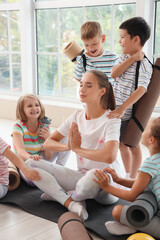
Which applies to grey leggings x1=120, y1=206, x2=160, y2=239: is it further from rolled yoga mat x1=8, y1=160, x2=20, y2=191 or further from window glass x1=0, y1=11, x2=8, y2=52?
window glass x1=0, y1=11, x2=8, y2=52

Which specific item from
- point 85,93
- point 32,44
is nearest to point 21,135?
point 85,93

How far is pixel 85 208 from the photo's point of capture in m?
2.17

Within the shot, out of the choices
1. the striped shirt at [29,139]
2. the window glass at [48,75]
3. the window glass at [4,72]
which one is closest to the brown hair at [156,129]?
the striped shirt at [29,139]

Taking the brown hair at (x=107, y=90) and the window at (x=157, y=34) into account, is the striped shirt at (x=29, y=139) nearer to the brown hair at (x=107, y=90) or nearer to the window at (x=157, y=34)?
the brown hair at (x=107, y=90)

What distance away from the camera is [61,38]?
4789 millimetres

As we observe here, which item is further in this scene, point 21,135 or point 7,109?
point 7,109

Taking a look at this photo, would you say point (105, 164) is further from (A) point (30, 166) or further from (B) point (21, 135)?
(B) point (21, 135)

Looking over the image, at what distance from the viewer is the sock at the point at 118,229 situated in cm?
189

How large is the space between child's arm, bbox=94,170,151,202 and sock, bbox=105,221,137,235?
14cm

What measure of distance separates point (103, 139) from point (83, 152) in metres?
0.16

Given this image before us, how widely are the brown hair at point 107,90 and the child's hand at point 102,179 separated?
1.51 feet

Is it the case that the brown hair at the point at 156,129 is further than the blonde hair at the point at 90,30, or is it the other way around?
the blonde hair at the point at 90,30

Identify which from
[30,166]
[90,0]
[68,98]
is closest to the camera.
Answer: [30,166]

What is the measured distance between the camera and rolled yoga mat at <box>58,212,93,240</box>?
1.74 meters
